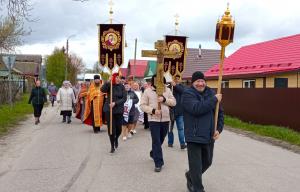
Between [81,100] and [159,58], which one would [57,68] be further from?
[159,58]

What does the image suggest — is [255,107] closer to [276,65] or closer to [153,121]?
[276,65]

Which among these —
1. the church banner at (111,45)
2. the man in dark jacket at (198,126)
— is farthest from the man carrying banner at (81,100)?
the man in dark jacket at (198,126)

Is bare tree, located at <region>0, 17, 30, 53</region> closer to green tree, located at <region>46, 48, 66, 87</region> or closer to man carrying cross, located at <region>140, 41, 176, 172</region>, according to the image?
man carrying cross, located at <region>140, 41, 176, 172</region>

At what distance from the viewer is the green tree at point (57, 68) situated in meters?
66.6

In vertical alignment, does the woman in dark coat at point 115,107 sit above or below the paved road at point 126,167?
above

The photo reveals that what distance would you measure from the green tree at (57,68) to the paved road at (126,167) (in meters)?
54.5

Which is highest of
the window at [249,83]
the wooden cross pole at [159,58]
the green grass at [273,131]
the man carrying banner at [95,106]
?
the wooden cross pole at [159,58]

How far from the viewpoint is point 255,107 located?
18297mm

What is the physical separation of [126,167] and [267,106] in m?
9.91

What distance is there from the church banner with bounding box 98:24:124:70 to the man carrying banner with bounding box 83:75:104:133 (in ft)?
4.87

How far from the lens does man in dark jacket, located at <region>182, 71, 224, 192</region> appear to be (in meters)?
6.14

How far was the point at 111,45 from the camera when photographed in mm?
12641

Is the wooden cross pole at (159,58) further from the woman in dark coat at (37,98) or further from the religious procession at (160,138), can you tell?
the woman in dark coat at (37,98)

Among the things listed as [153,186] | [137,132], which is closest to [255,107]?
[137,132]
